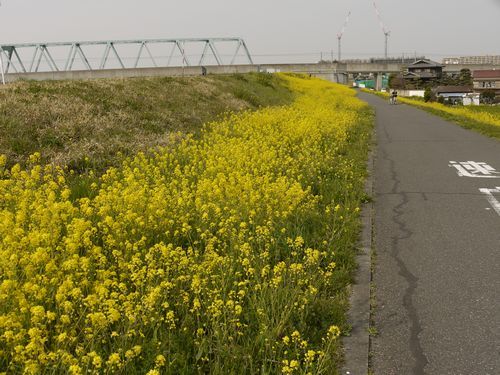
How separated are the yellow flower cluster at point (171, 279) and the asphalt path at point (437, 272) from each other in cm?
49

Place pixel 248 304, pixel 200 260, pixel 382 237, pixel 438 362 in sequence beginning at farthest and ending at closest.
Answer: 1. pixel 382 237
2. pixel 200 260
3. pixel 248 304
4. pixel 438 362

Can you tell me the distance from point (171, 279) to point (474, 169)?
8072 millimetres

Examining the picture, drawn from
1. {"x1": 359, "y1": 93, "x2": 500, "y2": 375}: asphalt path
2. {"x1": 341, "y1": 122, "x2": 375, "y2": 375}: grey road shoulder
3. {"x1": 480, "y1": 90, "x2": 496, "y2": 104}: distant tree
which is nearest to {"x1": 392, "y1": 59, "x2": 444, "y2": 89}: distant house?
{"x1": 480, "y1": 90, "x2": 496, "y2": 104}: distant tree

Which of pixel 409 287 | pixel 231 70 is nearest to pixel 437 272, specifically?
pixel 409 287

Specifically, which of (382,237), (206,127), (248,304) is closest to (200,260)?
(248,304)

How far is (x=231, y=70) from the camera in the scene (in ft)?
162

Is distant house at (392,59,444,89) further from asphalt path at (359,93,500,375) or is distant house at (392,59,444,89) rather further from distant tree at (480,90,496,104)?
asphalt path at (359,93,500,375)

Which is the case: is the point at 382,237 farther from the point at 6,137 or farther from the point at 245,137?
the point at 6,137

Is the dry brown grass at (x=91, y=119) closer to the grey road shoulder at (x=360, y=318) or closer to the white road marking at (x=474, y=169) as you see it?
the grey road shoulder at (x=360, y=318)

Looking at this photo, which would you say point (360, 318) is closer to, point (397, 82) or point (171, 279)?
point (171, 279)

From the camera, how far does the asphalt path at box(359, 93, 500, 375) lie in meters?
3.01

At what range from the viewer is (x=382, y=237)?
5.32m

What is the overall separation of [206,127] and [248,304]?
9.24 m

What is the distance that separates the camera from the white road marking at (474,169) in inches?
339
